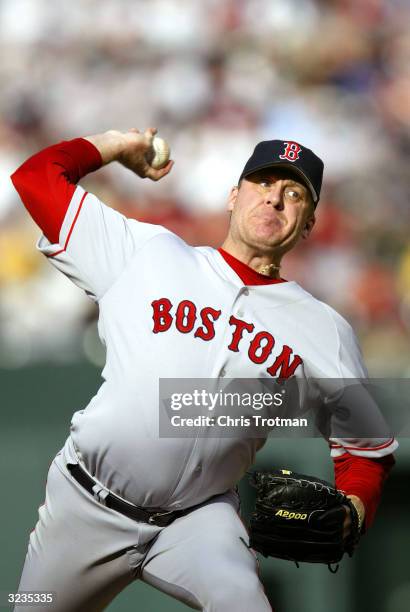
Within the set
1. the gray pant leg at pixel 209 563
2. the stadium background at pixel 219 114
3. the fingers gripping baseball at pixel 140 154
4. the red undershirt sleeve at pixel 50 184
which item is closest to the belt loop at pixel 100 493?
the gray pant leg at pixel 209 563

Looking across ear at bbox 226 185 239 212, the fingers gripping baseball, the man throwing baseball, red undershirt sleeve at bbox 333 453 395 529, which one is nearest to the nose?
the man throwing baseball

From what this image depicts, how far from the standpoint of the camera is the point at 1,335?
3.47 metres

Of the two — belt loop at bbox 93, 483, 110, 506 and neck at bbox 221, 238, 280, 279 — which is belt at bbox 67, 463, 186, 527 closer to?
belt loop at bbox 93, 483, 110, 506

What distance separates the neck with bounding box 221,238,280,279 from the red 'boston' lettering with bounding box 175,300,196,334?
0.74 feet

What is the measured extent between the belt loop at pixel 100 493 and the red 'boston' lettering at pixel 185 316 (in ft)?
1.25

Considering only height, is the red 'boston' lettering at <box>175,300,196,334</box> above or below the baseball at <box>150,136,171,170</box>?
below

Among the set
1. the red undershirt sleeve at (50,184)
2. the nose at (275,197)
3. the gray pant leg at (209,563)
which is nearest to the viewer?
the gray pant leg at (209,563)

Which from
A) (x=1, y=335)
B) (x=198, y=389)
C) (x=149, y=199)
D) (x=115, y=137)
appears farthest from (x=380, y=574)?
(x=149, y=199)

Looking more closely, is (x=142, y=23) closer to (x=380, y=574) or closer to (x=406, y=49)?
(x=406, y=49)

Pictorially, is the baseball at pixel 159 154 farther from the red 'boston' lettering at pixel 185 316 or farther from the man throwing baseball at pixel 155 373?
the red 'boston' lettering at pixel 185 316

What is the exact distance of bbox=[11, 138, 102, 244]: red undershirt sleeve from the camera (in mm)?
1938

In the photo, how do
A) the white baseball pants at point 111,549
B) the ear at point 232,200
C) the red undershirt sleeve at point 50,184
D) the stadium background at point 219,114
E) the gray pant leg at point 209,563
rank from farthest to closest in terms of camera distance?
the stadium background at point 219,114
the ear at point 232,200
the red undershirt sleeve at point 50,184
the white baseball pants at point 111,549
the gray pant leg at point 209,563

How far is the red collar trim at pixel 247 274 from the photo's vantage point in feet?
6.72

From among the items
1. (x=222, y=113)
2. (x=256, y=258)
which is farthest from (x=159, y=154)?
(x=222, y=113)
